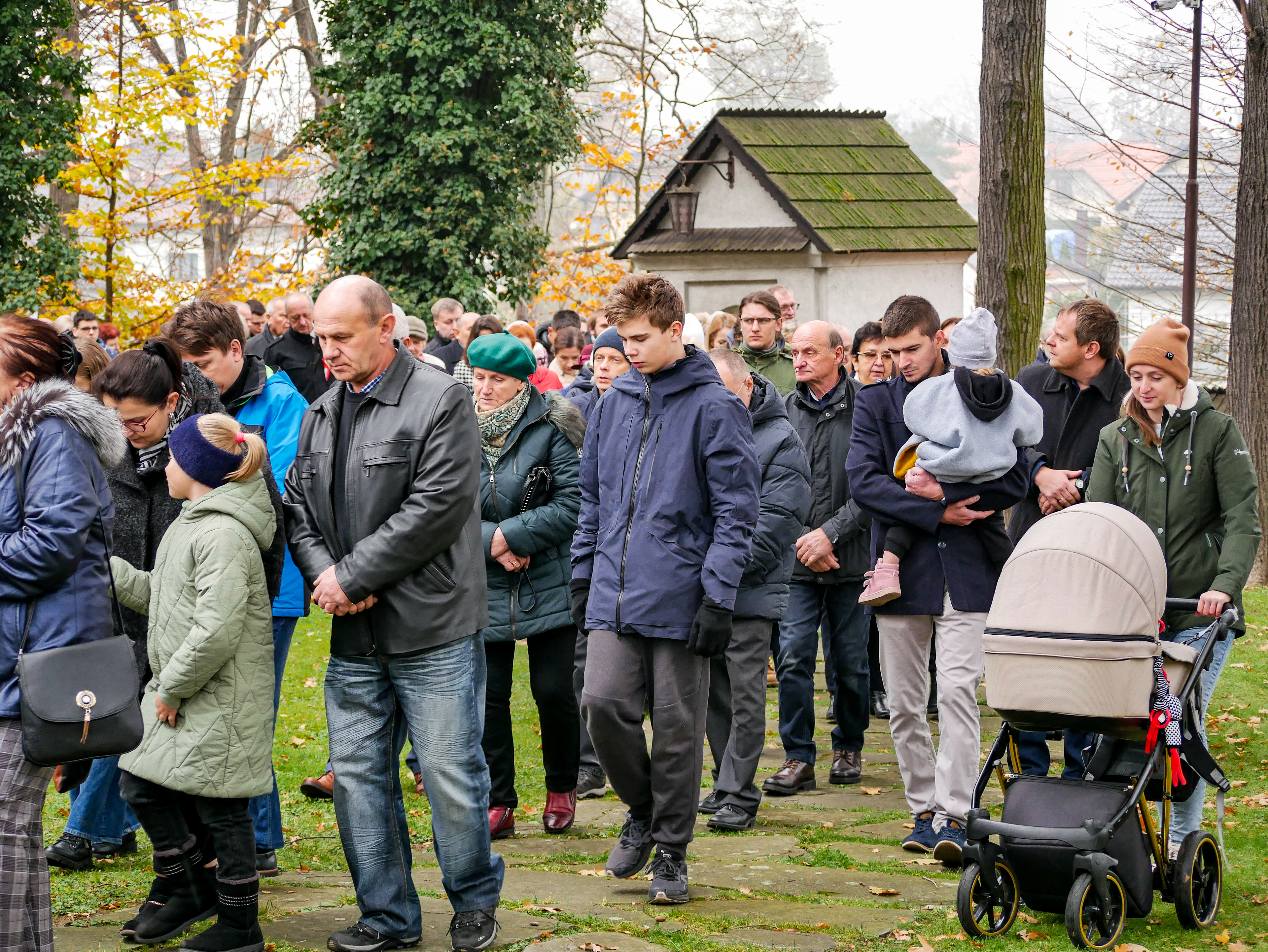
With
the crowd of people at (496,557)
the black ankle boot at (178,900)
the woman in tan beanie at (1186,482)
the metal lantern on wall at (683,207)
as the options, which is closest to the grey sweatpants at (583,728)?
the crowd of people at (496,557)

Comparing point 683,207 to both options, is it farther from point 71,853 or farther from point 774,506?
point 71,853

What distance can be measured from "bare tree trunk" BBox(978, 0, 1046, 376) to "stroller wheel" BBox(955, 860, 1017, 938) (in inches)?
257

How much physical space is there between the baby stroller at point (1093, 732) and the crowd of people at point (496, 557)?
1.63ft

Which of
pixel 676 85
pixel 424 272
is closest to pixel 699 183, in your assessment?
pixel 424 272

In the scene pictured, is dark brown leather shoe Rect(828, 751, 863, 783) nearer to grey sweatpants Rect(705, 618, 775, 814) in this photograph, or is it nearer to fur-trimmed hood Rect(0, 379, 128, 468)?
grey sweatpants Rect(705, 618, 775, 814)

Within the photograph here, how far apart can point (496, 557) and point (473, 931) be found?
6.76 ft

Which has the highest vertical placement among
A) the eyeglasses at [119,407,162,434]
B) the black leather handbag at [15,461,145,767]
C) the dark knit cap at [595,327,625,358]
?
the dark knit cap at [595,327,625,358]

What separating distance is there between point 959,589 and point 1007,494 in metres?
0.47

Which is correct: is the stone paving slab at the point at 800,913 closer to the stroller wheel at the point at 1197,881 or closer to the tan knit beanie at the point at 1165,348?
the stroller wheel at the point at 1197,881

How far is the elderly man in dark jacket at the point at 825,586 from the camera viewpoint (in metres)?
7.51

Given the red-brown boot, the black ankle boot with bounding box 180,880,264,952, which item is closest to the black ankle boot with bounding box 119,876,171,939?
the black ankle boot with bounding box 180,880,264,952

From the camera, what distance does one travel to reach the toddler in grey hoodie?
6.03 m

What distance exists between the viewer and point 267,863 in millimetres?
5793

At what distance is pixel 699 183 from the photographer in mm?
22438
